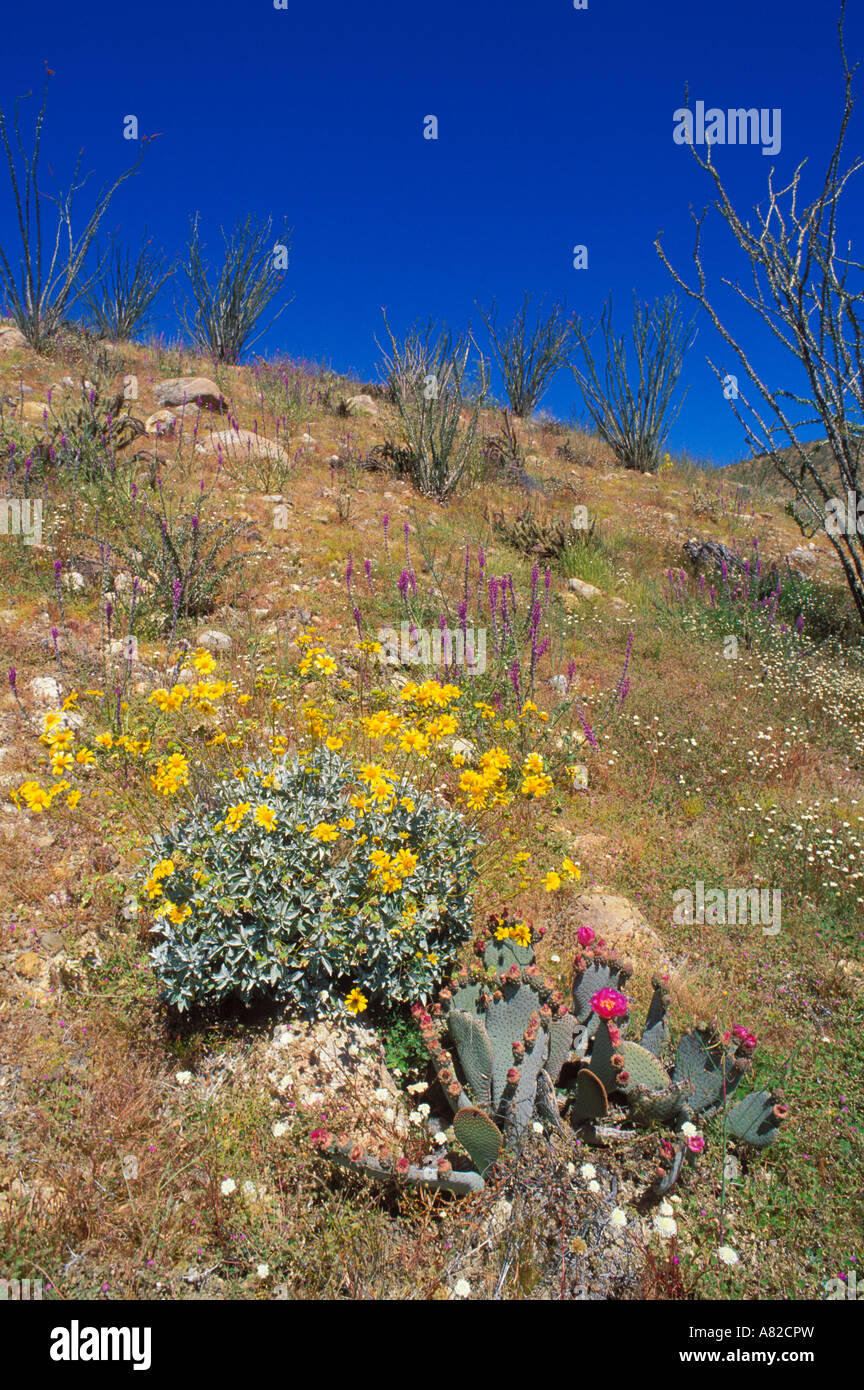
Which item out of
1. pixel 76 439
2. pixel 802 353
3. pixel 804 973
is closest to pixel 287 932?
pixel 804 973

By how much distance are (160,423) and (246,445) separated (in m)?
1.19

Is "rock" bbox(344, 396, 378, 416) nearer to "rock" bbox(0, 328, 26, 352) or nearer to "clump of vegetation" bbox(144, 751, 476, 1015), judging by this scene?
"rock" bbox(0, 328, 26, 352)

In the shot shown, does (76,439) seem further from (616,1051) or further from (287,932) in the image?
(616,1051)

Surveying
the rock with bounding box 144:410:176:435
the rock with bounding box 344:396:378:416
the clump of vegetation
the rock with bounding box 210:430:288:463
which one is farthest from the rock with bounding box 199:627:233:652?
the rock with bounding box 344:396:378:416

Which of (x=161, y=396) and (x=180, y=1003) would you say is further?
(x=161, y=396)

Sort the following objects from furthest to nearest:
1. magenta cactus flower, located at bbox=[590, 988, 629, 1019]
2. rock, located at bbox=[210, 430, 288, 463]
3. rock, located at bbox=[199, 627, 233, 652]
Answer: rock, located at bbox=[210, 430, 288, 463] → rock, located at bbox=[199, 627, 233, 652] → magenta cactus flower, located at bbox=[590, 988, 629, 1019]

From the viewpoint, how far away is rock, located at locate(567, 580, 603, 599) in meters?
6.39

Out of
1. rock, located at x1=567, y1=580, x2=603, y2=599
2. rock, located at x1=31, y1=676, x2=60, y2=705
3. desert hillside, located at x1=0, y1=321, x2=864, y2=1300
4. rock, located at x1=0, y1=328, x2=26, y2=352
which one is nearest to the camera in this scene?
desert hillside, located at x1=0, y1=321, x2=864, y2=1300

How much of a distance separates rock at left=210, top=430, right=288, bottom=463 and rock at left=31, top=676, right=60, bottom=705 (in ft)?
15.7

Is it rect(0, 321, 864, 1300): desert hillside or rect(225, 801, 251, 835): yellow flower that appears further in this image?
rect(225, 801, 251, 835): yellow flower

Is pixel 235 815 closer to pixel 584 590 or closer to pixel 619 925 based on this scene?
pixel 619 925

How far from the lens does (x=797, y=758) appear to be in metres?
4.12

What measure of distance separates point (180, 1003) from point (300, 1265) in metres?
0.81

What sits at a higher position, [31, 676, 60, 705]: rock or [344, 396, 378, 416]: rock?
[344, 396, 378, 416]: rock
